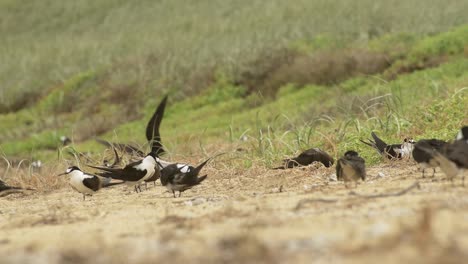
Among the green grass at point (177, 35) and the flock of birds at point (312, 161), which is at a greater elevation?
the green grass at point (177, 35)

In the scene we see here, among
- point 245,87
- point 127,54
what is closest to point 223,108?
point 245,87

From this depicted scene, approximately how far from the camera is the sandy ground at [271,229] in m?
3.13

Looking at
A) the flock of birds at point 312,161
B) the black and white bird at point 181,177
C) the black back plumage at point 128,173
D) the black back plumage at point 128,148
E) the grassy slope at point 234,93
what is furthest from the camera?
the grassy slope at point 234,93

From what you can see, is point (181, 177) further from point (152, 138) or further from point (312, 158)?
point (152, 138)

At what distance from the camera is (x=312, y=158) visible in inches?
314

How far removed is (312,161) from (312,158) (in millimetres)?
45

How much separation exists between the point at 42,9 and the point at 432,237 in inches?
1457

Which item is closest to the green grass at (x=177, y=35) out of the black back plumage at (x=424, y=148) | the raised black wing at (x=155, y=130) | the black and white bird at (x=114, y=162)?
the raised black wing at (x=155, y=130)

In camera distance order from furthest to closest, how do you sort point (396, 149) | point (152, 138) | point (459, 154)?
point (152, 138)
point (396, 149)
point (459, 154)

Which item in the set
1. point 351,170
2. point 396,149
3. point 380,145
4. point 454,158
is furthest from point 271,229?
point 380,145

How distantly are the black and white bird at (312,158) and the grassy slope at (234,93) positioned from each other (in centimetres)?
52

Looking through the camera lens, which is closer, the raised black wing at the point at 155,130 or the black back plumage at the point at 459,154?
the black back plumage at the point at 459,154

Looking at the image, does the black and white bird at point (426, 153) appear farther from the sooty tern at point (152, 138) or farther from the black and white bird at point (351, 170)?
the sooty tern at point (152, 138)

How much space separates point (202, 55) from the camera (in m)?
23.3
